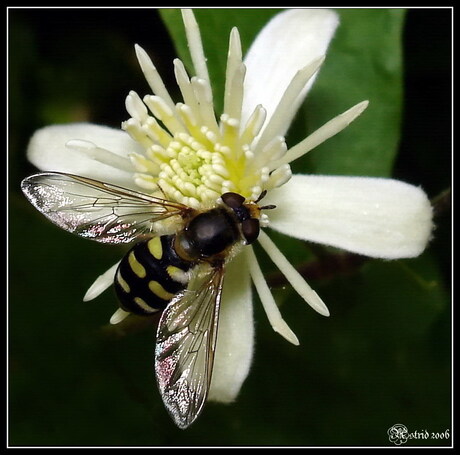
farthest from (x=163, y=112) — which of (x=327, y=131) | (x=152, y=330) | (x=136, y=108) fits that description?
(x=152, y=330)

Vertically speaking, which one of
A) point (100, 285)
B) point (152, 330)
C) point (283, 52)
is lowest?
point (152, 330)

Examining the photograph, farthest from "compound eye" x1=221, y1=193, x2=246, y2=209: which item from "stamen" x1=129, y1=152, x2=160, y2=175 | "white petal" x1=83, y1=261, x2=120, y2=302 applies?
"white petal" x1=83, y1=261, x2=120, y2=302

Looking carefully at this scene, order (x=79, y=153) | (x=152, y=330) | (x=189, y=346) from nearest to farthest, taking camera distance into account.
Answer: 1. (x=189, y=346)
2. (x=79, y=153)
3. (x=152, y=330)

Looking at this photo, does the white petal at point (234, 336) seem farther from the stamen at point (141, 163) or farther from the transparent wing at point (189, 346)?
the stamen at point (141, 163)

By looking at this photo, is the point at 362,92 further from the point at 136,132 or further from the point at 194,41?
the point at 136,132

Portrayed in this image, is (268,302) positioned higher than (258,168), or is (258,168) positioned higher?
(258,168)

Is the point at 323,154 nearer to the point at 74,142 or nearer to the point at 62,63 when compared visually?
the point at 74,142

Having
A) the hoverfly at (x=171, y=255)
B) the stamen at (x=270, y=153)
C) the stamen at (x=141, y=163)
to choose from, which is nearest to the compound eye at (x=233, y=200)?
the hoverfly at (x=171, y=255)
